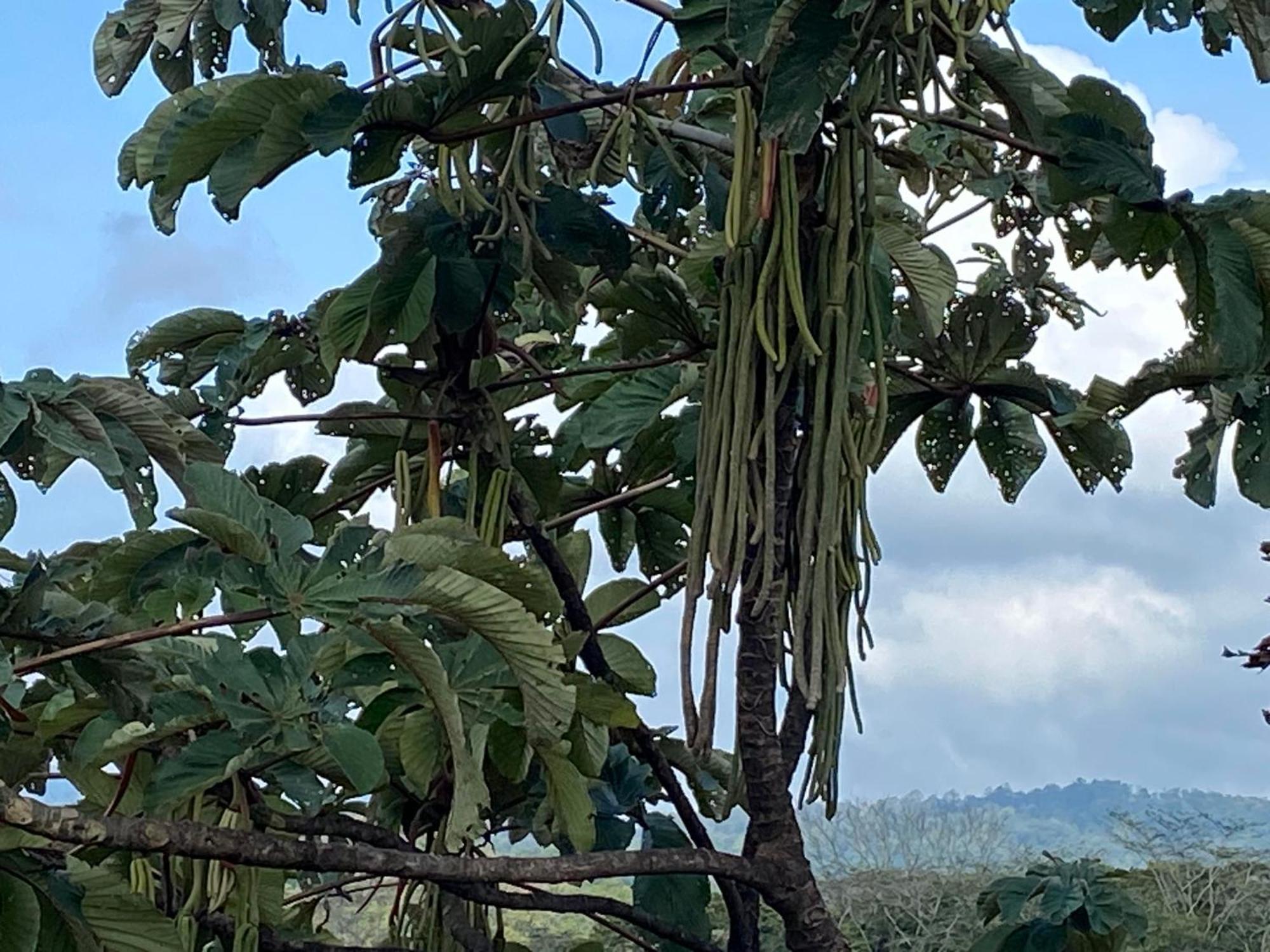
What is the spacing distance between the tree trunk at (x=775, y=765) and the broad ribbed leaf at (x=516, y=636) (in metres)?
0.25

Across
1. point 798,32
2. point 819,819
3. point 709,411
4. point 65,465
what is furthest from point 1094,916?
point 819,819

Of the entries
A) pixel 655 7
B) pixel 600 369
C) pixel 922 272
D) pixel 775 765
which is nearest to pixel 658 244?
pixel 600 369

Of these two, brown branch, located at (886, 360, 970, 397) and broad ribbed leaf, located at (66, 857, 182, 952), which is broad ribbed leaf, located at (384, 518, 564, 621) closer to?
broad ribbed leaf, located at (66, 857, 182, 952)

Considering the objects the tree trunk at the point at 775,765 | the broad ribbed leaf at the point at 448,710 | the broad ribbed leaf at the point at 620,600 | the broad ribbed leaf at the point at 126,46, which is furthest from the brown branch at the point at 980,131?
the broad ribbed leaf at the point at 126,46

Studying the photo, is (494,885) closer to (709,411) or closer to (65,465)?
(709,411)

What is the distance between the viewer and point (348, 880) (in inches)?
67.0

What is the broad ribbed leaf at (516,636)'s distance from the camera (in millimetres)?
1127

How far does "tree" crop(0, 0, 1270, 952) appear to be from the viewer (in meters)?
1.18

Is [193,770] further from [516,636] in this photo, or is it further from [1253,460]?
[1253,460]

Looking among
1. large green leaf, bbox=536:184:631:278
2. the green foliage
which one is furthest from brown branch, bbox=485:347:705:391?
the green foliage

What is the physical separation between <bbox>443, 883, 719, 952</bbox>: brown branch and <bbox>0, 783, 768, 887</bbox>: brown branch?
0.19 feet

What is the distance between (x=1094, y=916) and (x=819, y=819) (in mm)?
3231

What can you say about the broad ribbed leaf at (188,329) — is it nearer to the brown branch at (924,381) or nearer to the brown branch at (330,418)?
the brown branch at (330,418)

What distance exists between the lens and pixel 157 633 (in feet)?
3.84
